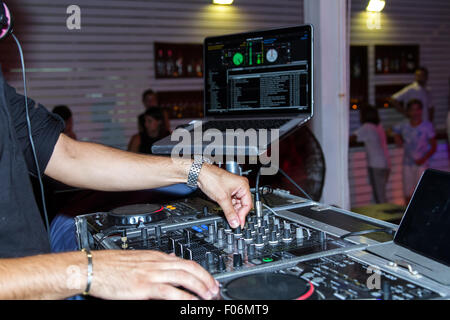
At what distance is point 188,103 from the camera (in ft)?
23.1

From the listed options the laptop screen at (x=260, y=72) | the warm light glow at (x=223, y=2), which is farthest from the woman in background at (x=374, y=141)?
the laptop screen at (x=260, y=72)

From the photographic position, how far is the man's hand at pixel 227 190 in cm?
145

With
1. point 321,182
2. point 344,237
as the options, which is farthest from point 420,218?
point 321,182

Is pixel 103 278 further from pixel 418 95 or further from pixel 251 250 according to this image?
pixel 418 95

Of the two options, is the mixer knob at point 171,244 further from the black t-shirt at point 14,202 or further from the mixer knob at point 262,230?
the black t-shirt at point 14,202

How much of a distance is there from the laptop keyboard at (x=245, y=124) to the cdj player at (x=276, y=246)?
0.99ft

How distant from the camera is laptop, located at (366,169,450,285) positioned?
1.08m

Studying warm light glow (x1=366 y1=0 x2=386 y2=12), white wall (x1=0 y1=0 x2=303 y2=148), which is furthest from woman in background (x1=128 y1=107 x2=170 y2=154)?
warm light glow (x1=366 y1=0 x2=386 y2=12)

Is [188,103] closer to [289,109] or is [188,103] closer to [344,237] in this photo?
[289,109]

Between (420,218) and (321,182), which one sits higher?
(420,218)

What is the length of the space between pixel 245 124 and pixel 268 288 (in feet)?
3.89

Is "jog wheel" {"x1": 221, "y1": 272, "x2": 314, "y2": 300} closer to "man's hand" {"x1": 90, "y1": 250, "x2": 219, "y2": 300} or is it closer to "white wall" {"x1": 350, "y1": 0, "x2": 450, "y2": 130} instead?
"man's hand" {"x1": 90, "y1": 250, "x2": 219, "y2": 300}
